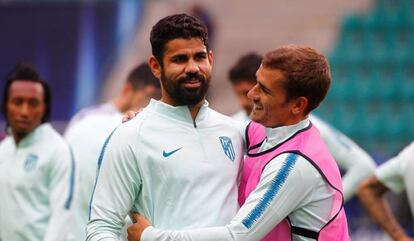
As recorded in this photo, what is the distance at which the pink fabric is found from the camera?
4.66 meters

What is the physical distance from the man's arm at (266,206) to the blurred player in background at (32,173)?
93.5 inches

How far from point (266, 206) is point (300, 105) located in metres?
0.48

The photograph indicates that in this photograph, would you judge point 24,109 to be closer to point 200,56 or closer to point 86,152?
point 86,152

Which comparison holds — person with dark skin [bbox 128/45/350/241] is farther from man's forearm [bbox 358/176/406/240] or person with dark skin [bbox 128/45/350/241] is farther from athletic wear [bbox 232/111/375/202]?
athletic wear [bbox 232/111/375/202]

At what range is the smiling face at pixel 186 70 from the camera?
15.3 ft

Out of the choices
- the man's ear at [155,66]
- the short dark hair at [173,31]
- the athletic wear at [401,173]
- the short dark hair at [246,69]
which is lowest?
the athletic wear at [401,173]

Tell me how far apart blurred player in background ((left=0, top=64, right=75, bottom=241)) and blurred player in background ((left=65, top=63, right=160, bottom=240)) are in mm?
205

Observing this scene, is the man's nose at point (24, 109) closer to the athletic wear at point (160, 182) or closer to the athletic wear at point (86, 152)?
the athletic wear at point (86, 152)

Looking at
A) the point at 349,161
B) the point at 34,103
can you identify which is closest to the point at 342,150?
the point at 349,161

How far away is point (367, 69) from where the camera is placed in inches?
636

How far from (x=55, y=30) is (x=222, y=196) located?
11199 millimetres

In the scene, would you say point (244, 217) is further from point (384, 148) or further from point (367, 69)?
point (367, 69)

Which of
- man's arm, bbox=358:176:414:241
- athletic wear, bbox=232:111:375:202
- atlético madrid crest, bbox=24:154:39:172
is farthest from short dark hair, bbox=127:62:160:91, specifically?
man's arm, bbox=358:176:414:241

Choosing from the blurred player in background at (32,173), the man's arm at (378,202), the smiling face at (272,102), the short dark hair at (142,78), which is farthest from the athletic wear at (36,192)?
the smiling face at (272,102)
